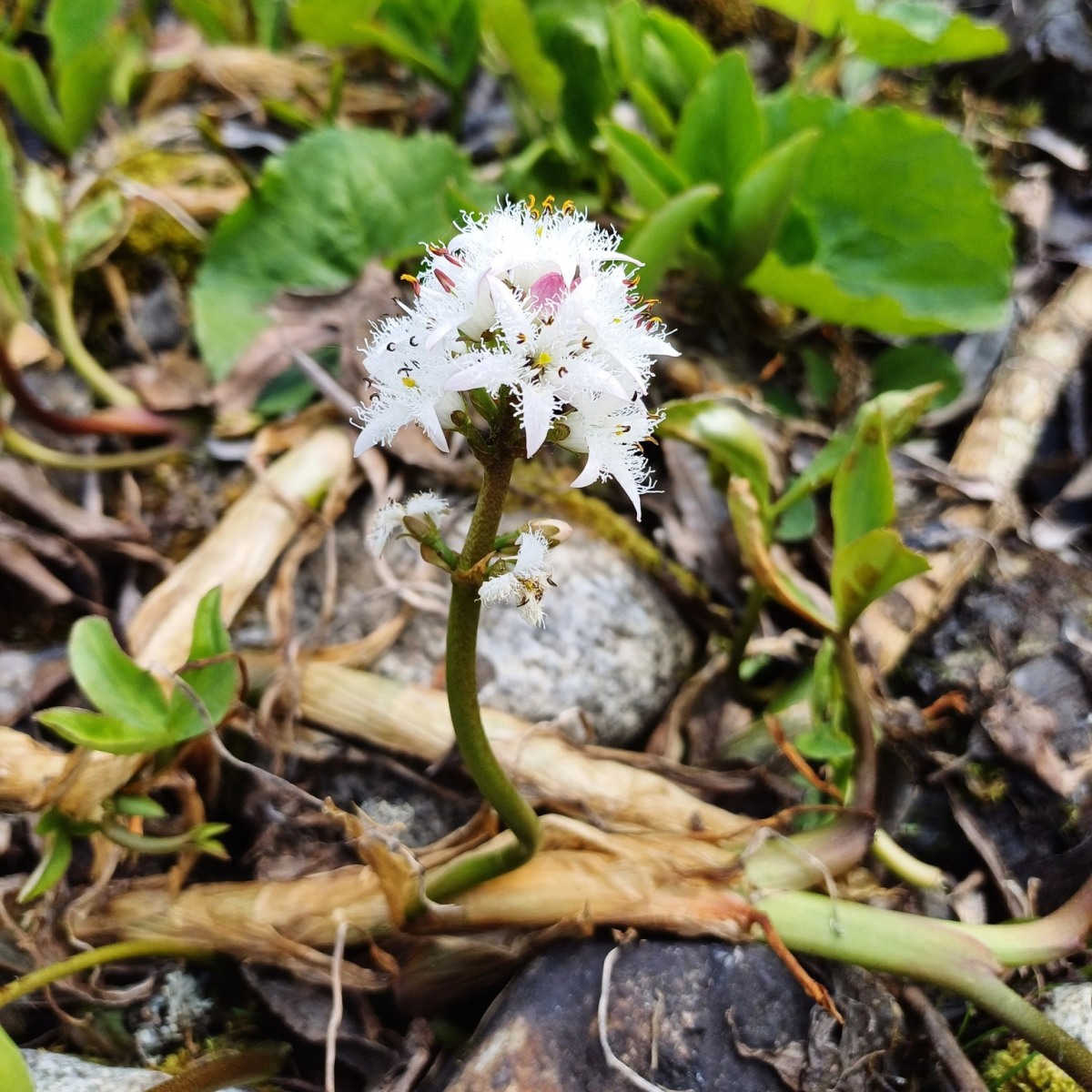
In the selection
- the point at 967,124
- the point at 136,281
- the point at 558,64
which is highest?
the point at 558,64

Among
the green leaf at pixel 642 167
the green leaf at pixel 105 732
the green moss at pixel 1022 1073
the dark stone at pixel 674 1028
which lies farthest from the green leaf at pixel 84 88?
the green moss at pixel 1022 1073

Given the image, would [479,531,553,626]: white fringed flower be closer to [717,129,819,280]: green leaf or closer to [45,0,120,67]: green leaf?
[717,129,819,280]: green leaf

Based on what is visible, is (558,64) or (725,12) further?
(725,12)

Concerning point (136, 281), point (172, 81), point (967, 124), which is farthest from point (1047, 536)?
point (172, 81)

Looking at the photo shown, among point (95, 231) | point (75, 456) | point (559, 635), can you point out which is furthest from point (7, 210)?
point (559, 635)

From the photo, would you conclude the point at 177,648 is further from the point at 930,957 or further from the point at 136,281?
the point at 930,957

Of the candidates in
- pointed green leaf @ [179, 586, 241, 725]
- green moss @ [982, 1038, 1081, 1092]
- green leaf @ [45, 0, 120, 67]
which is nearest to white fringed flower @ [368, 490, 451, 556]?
pointed green leaf @ [179, 586, 241, 725]
